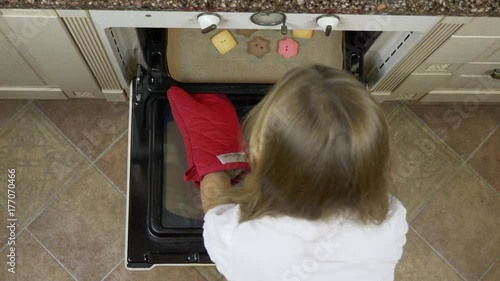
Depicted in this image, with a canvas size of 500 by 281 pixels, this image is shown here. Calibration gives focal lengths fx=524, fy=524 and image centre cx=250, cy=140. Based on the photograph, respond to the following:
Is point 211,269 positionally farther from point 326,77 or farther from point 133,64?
point 326,77

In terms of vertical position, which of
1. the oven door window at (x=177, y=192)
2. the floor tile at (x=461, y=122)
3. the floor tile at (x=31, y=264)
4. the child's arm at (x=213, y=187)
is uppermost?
the child's arm at (x=213, y=187)

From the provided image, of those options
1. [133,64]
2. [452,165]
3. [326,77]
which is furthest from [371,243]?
[452,165]

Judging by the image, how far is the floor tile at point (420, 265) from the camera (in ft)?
4.93

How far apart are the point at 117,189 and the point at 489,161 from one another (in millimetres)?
1110

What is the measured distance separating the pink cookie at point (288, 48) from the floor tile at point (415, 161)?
0.55 meters

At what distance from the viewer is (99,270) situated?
56.8 inches

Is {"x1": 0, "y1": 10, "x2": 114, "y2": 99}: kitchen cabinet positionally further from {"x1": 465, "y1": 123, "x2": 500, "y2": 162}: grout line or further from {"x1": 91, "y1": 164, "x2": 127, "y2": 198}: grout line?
{"x1": 465, "y1": 123, "x2": 500, "y2": 162}: grout line

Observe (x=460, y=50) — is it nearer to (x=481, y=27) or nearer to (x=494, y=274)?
(x=481, y=27)

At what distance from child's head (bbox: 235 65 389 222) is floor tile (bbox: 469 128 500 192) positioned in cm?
92

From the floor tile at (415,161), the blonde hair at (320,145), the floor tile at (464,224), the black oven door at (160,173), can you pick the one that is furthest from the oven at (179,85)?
the floor tile at (464,224)

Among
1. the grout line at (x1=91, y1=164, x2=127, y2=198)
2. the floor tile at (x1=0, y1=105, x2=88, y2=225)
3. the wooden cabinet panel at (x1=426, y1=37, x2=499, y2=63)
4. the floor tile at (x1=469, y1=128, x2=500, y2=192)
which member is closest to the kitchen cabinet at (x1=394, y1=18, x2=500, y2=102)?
the wooden cabinet panel at (x1=426, y1=37, x2=499, y2=63)

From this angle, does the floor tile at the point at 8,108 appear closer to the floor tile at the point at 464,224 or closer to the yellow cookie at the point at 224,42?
the yellow cookie at the point at 224,42

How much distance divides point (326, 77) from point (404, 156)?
940 mm

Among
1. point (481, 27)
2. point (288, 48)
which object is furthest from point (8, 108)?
point (481, 27)
